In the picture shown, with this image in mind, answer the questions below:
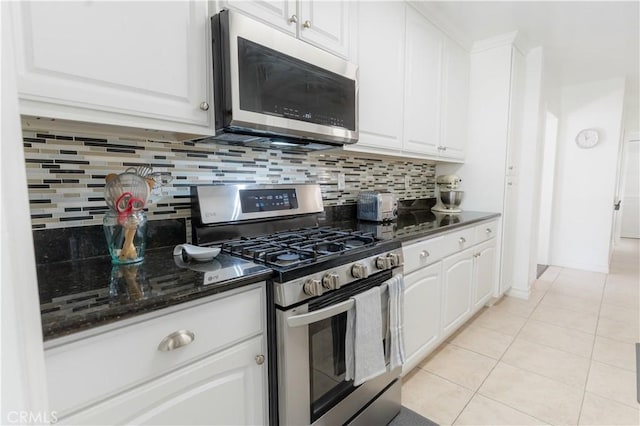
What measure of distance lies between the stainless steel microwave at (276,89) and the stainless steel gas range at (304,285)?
314 mm

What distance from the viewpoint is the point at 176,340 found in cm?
76

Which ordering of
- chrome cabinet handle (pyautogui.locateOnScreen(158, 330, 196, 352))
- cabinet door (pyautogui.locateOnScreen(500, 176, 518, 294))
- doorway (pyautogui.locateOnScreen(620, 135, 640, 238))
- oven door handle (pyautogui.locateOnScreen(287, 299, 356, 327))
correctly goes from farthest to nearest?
doorway (pyautogui.locateOnScreen(620, 135, 640, 238))
cabinet door (pyautogui.locateOnScreen(500, 176, 518, 294))
oven door handle (pyautogui.locateOnScreen(287, 299, 356, 327))
chrome cabinet handle (pyautogui.locateOnScreen(158, 330, 196, 352))

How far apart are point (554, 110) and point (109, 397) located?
4.74 meters

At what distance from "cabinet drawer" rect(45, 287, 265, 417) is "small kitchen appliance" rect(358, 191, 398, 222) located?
3.87 feet

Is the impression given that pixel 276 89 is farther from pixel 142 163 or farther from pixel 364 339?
pixel 364 339

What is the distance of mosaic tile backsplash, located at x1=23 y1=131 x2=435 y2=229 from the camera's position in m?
1.02

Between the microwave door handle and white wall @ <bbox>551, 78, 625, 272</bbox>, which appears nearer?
the microwave door handle

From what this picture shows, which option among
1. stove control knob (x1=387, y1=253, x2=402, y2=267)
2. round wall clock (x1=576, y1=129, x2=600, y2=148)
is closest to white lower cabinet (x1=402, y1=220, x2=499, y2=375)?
stove control knob (x1=387, y1=253, x2=402, y2=267)

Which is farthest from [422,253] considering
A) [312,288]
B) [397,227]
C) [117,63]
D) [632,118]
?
[632,118]

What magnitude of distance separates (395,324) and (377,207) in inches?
31.0

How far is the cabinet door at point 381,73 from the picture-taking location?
1678 millimetres

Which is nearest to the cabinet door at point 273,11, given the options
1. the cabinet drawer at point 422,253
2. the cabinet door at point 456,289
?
the cabinet drawer at point 422,253

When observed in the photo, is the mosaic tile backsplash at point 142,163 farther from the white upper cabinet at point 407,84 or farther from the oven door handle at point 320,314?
the oven door handle at point 320,314

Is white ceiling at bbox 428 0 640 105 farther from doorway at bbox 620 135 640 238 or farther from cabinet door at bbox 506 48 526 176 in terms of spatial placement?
doorway at bbox 620 135 640 238
